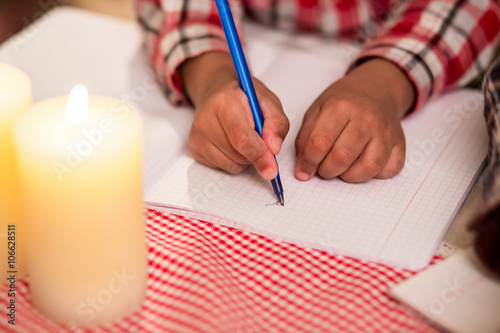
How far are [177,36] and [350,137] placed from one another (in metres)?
0.29

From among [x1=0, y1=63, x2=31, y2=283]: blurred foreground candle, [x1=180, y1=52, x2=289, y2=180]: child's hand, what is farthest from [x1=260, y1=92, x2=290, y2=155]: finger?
[x1=0, y1=63, x2=31, y2=283]: blurred foreground candle

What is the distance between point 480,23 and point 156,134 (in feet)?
1.41

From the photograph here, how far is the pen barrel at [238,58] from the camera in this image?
52 cm

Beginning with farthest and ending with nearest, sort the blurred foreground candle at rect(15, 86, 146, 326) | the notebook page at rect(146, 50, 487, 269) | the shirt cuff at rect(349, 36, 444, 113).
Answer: the shirt cuff at rect(349, 36, 444, 113), the notebook page at rect(146, 50, 487, 269), the blurred foreground candle at rect(15, 86, 146, 326)

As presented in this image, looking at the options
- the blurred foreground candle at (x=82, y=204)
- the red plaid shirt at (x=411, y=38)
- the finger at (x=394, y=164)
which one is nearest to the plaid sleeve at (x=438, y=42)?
the red plaid shirt at (x=411, y=38)

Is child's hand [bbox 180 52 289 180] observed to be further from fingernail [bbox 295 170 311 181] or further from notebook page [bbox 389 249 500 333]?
notebook page [bbox 389 249 500 333]

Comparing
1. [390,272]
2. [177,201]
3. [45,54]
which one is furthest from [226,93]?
[45,54]

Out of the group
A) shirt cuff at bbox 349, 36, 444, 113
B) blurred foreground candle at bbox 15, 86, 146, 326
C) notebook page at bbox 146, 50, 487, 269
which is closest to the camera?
blurred foreground candle at bbox 15, 86, 146, 326

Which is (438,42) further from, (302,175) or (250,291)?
(250,291)

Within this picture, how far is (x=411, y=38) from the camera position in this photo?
0.70 metres

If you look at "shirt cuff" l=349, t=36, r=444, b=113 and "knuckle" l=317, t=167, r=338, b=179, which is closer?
"knuckle" l=317, t=167, r=338, b=179

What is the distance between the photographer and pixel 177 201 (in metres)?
0.53

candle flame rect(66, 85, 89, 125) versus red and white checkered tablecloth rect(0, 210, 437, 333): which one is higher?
candle flame rect(66, 85, 89, 125)

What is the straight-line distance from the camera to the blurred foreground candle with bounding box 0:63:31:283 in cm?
39
